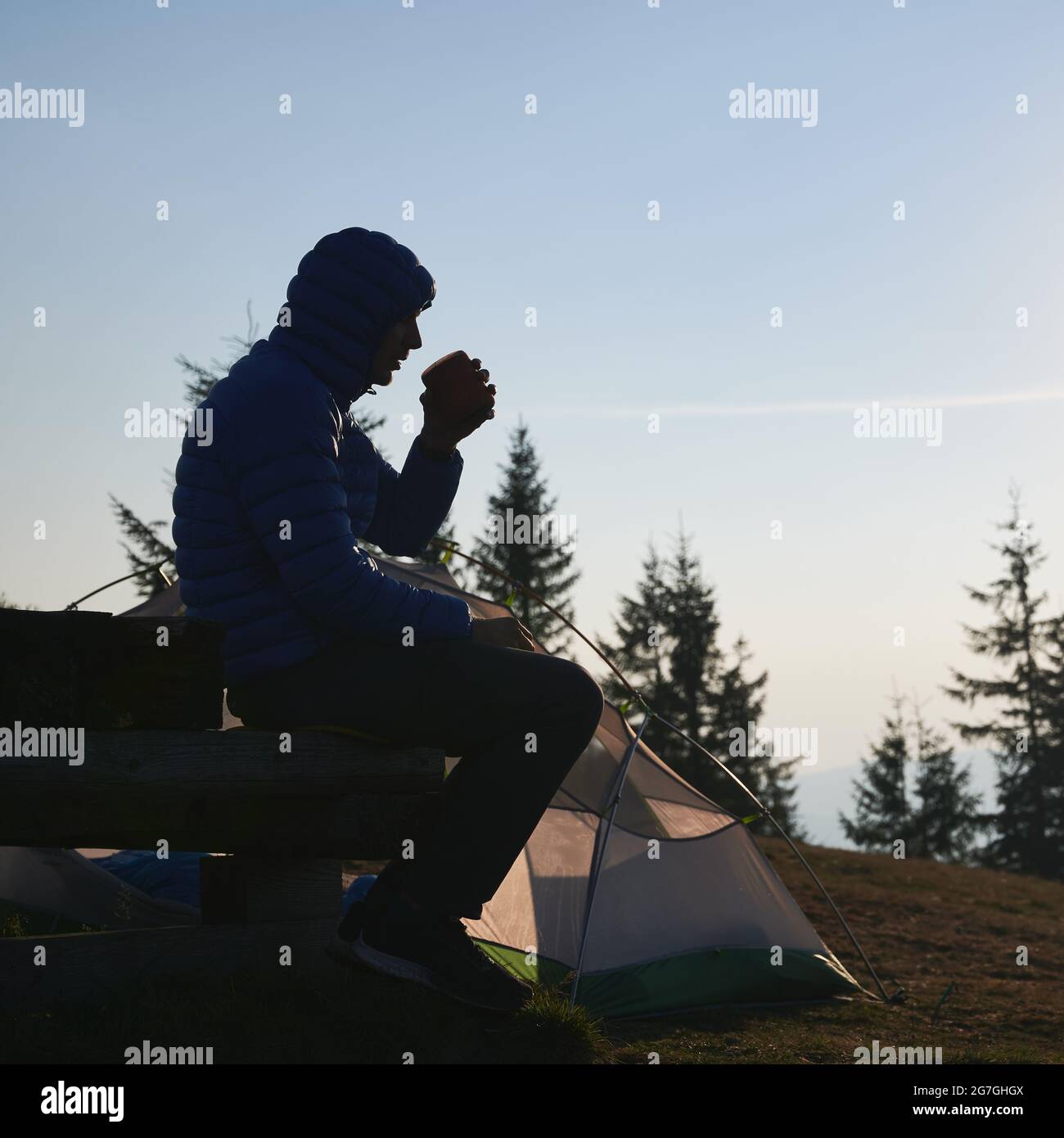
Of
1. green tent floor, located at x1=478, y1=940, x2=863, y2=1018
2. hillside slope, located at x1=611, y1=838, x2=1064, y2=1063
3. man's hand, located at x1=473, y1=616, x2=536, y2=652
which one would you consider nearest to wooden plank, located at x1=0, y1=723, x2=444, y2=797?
man's hand, located at x1=473, y1=616, x2=536, y2=652

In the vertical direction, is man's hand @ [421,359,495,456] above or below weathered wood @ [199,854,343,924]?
above

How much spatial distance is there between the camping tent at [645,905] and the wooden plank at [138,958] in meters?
2.09

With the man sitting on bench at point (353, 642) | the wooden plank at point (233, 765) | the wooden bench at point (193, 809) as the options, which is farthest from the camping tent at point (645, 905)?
the wooden plank at point (233, 765)

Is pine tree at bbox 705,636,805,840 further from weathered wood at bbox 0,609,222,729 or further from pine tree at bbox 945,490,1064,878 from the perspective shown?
weathered wood at bbox 0,609,222,729

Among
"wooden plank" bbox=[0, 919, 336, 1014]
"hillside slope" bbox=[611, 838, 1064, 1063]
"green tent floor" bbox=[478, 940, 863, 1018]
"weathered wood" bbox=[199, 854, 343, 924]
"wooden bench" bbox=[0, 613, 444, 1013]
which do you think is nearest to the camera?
"wooden bench" bbox=[0, 613, 444, 1013]

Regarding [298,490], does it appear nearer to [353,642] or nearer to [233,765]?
[353,642]

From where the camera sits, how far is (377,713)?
3791 mm

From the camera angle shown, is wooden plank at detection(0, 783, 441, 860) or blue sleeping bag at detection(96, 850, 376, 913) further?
blue sleeping bag at detection(96, 850, 376, 913)

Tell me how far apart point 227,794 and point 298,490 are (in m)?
0.98

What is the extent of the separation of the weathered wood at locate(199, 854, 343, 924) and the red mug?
69.0 inches

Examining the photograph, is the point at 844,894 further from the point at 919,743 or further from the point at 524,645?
the point at 919,743

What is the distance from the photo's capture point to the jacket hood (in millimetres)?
3994

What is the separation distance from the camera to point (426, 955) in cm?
381
